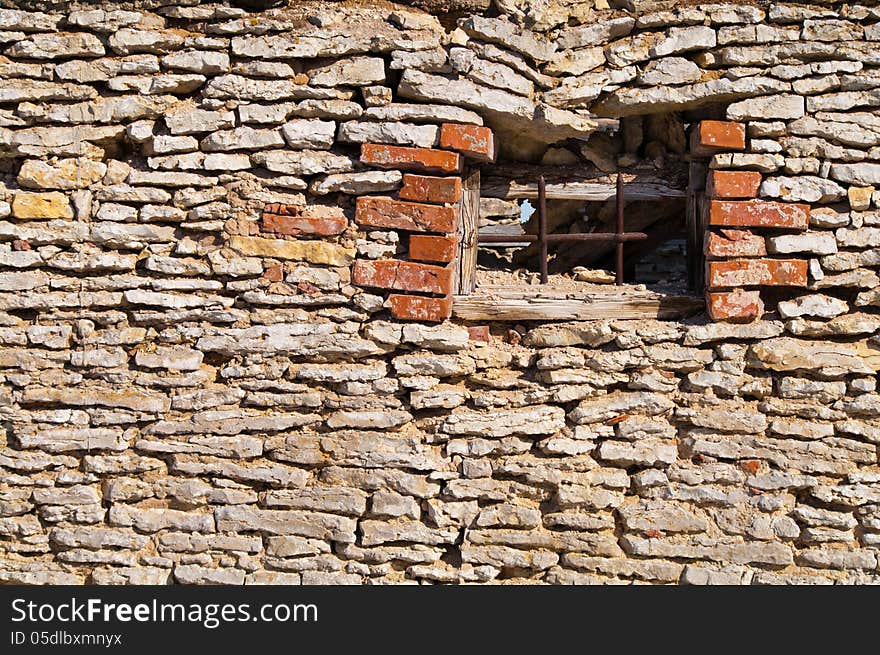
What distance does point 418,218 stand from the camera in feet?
9.40

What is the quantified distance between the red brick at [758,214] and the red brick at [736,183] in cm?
3

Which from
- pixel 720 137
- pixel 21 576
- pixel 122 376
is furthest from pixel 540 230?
pixel 21 576

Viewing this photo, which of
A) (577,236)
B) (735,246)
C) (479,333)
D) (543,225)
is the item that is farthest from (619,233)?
(479,333)

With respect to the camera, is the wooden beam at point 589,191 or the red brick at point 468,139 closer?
the red brick at point 468,139

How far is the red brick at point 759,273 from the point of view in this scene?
9.37 ft

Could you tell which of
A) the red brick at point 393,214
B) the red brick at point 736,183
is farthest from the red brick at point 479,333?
the red brick at point 736,183

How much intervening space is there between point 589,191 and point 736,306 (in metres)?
0.75

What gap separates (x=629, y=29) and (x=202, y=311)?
1.96 metres

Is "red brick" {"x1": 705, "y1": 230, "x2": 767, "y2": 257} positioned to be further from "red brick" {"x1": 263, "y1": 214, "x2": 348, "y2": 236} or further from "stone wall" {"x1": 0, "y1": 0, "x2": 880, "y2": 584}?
"red brick" {"x1": 263, "y1": 214, "x2": 348, "y2": 236}

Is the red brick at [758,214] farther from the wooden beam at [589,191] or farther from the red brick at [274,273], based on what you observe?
the red brick at [274,273]

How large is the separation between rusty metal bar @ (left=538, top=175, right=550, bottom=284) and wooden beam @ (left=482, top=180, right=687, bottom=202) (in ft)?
0.17

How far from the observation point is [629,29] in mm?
2924

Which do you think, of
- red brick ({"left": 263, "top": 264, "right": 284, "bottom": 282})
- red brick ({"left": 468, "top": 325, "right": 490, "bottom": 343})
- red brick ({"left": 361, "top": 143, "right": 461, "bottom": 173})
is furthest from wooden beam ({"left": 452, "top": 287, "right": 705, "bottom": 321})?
red brick ({"left": 263, "top": 264, "right": 284, "bottom": 282})

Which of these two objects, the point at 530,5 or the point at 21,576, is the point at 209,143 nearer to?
the point at 530,5
